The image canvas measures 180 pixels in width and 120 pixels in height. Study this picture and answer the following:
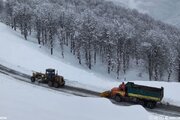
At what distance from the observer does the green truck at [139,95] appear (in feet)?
105

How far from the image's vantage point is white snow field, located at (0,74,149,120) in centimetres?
2088

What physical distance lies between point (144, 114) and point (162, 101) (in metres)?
9.45

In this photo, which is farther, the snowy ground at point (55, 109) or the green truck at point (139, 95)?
the green truck at point (139, 95)

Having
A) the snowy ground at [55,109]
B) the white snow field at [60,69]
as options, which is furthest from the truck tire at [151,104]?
the snowy ground at [55,109]

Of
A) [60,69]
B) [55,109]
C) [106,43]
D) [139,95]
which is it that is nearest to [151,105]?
[139,95]

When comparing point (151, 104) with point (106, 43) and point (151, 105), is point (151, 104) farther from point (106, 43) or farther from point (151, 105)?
point (106, 43)

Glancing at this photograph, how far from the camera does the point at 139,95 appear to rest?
3269 centimetres

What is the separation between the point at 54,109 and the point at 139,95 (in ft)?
40.2

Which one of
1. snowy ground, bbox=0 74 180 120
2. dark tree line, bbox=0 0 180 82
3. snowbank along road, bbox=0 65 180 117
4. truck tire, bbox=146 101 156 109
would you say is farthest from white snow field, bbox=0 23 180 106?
dark tree line, bbox=0 0 180 82

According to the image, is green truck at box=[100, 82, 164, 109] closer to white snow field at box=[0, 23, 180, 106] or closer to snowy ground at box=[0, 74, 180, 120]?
white snow field at box=[0, 23, 180, 106]

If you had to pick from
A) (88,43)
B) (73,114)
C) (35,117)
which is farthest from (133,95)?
(88,43)

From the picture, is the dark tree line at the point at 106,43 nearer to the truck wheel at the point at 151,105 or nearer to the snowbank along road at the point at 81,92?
the snowbank along road at the point at 81,92

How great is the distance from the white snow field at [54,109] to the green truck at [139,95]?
219 inches

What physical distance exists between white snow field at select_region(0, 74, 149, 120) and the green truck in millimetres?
5571
